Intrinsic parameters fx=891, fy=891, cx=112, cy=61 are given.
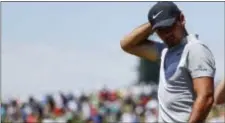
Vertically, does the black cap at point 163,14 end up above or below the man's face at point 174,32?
above

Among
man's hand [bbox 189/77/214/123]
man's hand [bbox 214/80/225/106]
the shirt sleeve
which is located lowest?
man's hand [bbox 214/80/225/106]

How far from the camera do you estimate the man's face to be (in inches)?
226

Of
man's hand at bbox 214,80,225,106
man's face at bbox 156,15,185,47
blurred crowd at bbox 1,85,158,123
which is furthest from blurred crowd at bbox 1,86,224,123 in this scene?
man's face at bbox 156,15,185,47

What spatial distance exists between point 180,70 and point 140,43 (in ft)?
2.85

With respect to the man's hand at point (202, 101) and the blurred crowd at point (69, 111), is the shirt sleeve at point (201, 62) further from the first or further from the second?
the blurred crowd at point (69, 111)

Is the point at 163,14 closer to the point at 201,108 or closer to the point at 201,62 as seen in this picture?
the point at 201,62

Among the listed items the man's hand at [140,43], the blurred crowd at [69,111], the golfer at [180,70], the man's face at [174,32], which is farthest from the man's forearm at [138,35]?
the blurred crowd at [69,111]

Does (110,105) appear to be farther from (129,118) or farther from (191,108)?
(191,108)

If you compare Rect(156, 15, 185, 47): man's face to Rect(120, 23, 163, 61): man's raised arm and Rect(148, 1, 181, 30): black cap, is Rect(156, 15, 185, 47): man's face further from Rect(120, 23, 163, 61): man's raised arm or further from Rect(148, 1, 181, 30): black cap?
Rect(120, 23, 163, 61): man's raised arm

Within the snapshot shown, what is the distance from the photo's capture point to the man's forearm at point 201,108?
552 centimetres

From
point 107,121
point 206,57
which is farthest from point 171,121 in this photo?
point 107,121

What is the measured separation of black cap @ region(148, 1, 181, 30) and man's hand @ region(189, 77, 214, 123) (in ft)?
1.47

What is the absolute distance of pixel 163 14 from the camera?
581 cm

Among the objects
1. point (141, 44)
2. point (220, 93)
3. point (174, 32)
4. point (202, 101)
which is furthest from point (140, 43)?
point (202, 101)
